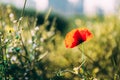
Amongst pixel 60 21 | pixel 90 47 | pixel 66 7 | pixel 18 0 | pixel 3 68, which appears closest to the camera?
pixel 3 68

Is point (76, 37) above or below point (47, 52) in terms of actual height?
above

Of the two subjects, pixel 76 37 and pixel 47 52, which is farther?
pixel 47 52

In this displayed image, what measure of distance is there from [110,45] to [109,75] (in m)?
0.92

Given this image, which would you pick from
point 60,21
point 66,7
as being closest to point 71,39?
point 60,21

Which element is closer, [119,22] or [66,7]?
[119,22]

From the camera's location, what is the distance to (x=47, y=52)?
261 cm

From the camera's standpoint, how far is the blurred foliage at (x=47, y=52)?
2.49 meters

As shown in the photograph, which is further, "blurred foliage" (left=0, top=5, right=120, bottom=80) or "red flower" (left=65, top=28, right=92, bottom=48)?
"blurred foliage" (left=0, top=5, right=120, bottom=80)

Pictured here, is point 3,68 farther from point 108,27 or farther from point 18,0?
point 108,27

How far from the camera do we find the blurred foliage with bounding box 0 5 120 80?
2492mm

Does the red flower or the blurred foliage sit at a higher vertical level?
the red flower

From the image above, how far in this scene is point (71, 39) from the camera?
2143mm

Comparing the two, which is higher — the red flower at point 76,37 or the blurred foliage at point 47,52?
the red flower at point 76,37

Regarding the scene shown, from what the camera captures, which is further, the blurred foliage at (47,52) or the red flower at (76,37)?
the blurred foliage at (47,52)
